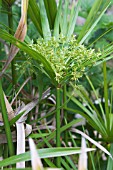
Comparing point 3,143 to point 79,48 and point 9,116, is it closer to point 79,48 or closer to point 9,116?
point 9,116

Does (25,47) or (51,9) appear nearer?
(25,47)

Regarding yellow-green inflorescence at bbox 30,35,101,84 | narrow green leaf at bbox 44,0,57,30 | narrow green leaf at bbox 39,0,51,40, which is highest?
narrow green leaf at bbox 44,0,57,30

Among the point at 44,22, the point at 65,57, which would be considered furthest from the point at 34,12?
the point at 65,57

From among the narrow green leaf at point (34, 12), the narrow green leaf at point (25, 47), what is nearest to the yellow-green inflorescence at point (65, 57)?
the narrow green leaf at point (25, 47)

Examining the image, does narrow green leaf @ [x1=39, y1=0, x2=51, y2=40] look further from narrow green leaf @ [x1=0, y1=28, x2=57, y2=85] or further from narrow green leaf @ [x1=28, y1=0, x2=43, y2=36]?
narrow green leaf @ [x1=0, y1=28, x2=57, y2=85]

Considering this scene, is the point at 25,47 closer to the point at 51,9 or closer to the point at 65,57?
the point at 65,57

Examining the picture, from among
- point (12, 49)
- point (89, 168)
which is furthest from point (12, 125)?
point (89, 168)

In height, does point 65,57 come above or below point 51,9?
below

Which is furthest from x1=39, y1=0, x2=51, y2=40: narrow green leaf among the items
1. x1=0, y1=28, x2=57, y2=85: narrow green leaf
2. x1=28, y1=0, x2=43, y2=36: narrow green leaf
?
x1=0, y1=28, x2=57, y2=85: narrow green leaf
